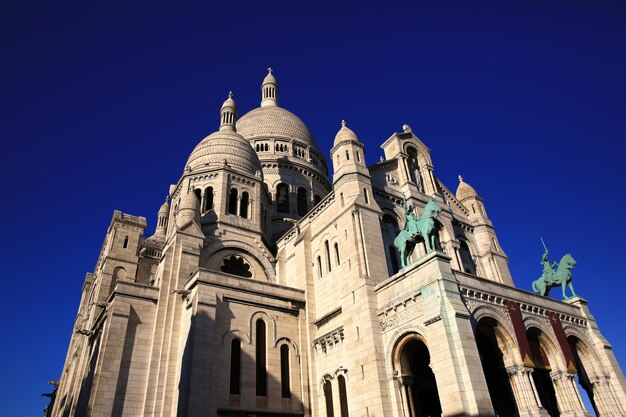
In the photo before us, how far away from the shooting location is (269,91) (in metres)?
65.1

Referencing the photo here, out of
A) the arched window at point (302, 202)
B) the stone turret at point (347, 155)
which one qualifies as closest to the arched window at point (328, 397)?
the stone turret at point (347, 155)

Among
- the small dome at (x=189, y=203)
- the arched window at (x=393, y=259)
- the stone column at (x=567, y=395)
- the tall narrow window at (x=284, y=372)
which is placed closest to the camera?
the stone column at (x=567, y=395)

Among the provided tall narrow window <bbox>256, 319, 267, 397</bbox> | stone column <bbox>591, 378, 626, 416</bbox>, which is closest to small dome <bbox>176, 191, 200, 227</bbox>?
tall narrow window <bbox>256, 319, 267, 397</bbox>

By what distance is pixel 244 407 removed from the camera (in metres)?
23.5

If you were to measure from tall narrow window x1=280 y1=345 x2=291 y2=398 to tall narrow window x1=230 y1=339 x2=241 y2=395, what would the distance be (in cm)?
269

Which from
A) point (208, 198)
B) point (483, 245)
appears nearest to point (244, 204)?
point (208, 198)

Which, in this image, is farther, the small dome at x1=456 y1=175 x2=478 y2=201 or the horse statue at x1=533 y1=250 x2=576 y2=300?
the small dome at x1=456 y1=175 x2=478 y2=201

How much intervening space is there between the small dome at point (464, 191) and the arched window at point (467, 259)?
16.9 ft

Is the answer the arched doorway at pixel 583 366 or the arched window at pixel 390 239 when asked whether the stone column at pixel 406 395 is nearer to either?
the arched window at pixel 390 239

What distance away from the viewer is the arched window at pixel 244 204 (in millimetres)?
35531

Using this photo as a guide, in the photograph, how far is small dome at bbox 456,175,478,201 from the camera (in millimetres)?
37906

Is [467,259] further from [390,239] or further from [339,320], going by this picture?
[339,320]

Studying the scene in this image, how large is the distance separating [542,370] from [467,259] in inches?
434

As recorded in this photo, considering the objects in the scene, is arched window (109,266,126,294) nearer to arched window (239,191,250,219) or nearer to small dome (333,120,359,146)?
arched window (239,191,250,219)
